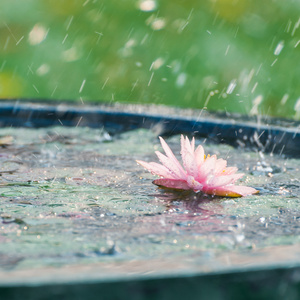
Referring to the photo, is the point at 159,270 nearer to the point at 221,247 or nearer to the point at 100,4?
the point at 221,247

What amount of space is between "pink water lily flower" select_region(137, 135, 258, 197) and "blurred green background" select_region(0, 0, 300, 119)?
4566mm

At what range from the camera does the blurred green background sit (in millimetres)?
6547

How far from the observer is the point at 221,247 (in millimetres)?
1268

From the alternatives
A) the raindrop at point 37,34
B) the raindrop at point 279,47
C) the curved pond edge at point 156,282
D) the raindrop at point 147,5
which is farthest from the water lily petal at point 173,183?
the raindrop at point 147,5

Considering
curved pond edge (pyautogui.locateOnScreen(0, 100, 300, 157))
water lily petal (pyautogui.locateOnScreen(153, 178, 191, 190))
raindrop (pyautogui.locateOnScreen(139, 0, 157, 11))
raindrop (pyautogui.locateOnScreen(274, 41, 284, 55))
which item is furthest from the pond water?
raindrop (pyautogui.locateOnScreen(139, 0, 157, 11))

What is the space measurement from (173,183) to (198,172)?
114 millimetres

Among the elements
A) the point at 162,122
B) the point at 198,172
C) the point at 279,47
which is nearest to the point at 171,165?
the point at 198,172

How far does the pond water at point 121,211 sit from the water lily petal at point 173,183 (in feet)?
0.07

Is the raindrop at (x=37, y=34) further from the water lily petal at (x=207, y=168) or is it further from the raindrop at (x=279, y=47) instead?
the water lily petal at (x=207, y=168)

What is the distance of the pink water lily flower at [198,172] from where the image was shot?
1712 millimetres

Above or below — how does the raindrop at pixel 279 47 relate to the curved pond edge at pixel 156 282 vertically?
below

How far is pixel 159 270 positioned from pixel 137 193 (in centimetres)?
82

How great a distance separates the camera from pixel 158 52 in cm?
693

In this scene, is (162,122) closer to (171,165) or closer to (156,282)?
(171,165)
